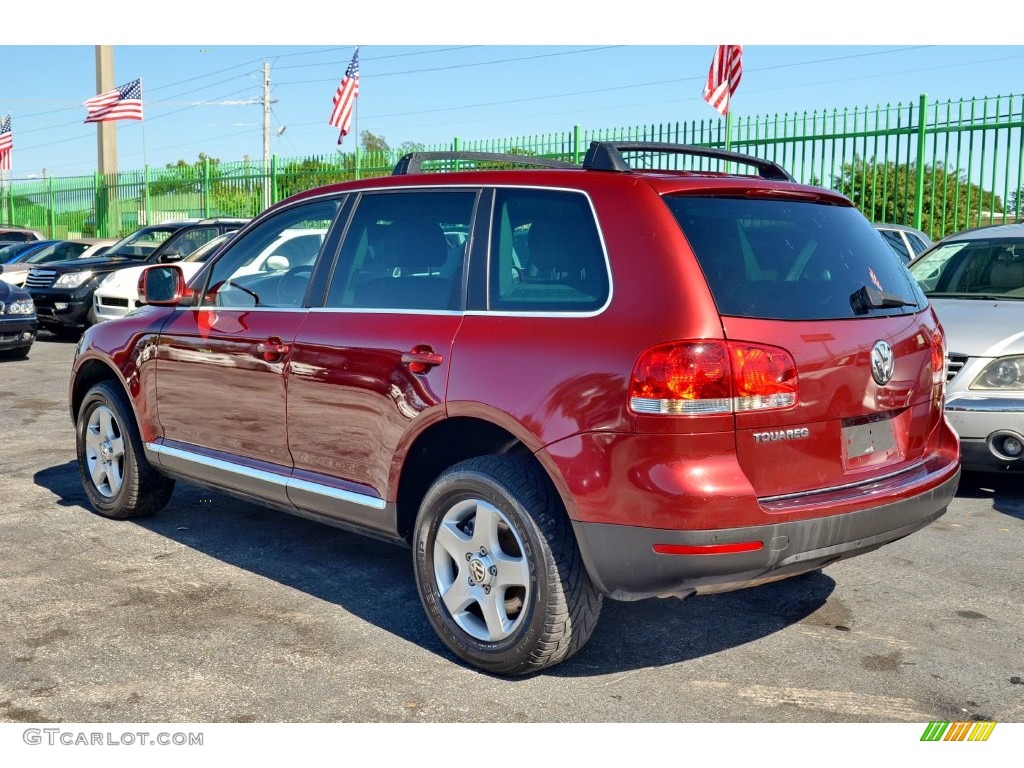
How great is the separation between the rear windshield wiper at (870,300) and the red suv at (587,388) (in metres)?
0.01

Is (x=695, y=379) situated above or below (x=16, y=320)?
above

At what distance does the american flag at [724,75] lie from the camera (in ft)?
55.1

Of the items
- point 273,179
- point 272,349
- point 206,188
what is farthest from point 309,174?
point 272,349

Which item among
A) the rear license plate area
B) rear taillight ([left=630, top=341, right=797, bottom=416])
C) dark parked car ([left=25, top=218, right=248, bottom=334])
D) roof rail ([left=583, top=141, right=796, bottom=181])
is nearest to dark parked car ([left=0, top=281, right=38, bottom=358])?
dark parked car ([left=25, top=218, right=248, bottom=334])

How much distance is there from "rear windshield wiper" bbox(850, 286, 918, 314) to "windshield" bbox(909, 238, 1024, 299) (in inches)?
133

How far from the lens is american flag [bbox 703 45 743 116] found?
1678 cm

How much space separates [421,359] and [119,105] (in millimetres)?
24891

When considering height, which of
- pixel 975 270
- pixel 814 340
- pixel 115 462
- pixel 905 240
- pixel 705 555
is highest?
pixel 905 240

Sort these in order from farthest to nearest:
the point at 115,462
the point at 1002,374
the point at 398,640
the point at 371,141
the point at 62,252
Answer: the point at 371,141 < the point at 62,252 < the point at 1002,374 < the point at 115,462 < the point at 398,640

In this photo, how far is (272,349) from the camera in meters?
4.64

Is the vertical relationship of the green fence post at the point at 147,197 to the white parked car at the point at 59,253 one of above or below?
above

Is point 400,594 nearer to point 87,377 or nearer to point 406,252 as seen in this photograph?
point 406,252

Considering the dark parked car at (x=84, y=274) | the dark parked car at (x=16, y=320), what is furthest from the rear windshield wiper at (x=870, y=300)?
the dark parked car at (x=84, y=274)

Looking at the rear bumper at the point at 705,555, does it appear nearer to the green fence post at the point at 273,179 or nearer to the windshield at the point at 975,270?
the windshield at the point at 975,270
